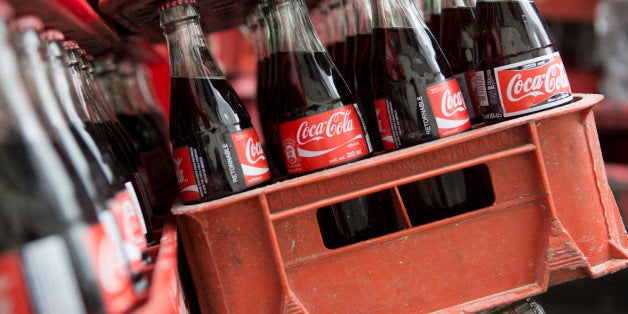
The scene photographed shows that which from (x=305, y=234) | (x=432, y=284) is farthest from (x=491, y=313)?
(x=305, y=234)

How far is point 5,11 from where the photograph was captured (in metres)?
0.56

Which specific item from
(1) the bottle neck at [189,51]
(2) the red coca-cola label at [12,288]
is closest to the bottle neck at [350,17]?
(1) the bottle neck at [189,51]

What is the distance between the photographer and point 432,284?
93cm

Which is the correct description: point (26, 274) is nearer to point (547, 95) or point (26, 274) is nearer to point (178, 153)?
point (178, 153)

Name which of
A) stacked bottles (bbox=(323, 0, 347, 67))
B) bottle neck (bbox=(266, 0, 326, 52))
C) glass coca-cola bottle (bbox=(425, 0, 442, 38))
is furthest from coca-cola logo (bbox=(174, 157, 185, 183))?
glass coca-cola bottle (bbox=(425, 0, 442, 38))

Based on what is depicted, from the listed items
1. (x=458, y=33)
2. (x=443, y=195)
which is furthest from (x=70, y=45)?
Result: (x=458, y=33)

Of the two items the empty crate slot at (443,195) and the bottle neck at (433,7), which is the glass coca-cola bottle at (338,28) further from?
the empty crate slot at (443,195)

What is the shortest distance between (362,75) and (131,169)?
22.5 inches

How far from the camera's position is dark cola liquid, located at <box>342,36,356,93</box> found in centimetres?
→ 142

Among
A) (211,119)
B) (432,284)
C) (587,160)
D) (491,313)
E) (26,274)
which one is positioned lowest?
(491,313)

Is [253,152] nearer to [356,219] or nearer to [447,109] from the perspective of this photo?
[356,219]

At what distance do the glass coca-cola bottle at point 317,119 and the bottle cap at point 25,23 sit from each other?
45 centimetres

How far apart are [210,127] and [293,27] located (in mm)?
287

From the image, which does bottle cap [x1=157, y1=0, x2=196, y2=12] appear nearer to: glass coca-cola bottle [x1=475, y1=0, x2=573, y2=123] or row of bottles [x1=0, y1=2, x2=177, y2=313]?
row of bottles [x1=0, y1=2, x2=177, y2=313]
